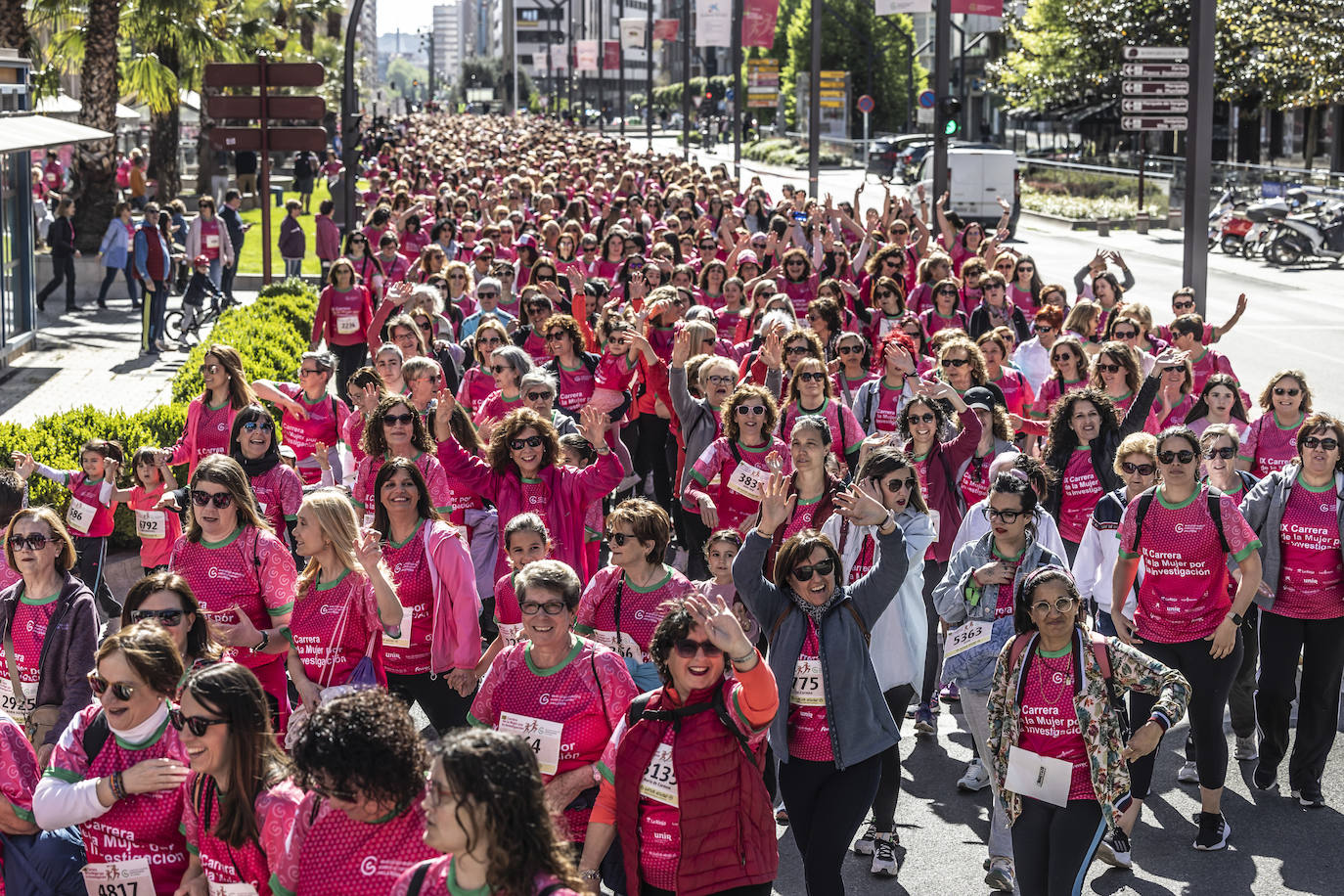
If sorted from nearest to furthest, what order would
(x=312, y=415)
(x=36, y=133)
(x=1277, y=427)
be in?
(x=1277, y=427) < (x=312, y=415) < (x=36, y=133)

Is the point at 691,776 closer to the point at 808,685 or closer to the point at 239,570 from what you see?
the point at 808,685

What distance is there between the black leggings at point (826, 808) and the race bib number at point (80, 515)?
12.9ft

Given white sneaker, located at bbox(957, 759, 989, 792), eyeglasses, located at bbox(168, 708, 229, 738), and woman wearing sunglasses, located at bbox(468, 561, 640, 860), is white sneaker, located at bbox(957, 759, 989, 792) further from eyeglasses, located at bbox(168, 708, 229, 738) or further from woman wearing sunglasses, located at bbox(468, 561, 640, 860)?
eyeglasses, located at bbox(168, 708, 229, 738)

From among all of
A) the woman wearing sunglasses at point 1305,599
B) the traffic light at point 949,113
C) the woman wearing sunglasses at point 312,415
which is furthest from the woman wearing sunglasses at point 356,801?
the traffic light at point 949,113

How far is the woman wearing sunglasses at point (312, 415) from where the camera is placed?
9891mm

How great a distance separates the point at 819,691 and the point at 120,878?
2.28 m

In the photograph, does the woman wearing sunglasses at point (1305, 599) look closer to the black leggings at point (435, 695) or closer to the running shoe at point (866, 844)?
the running shoe at point (866, 844)

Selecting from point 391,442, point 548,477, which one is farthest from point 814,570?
point 391,442

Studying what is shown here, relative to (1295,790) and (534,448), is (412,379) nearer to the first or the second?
(534,448)

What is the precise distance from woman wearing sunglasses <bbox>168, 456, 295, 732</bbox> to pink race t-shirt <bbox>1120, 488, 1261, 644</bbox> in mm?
3454

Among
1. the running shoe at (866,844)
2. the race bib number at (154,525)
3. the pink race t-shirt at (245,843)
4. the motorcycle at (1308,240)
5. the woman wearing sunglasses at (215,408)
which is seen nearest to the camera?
the pink race t-shirt at (245,843)

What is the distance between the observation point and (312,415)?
9969 millimetres

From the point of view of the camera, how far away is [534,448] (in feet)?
25.6

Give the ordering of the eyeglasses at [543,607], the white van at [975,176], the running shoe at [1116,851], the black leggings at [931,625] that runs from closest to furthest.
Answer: the eyeglasses at [543,607] < the running shoe at [1116,851] < the black leggings at [931,625] < the white van at [975,176]
